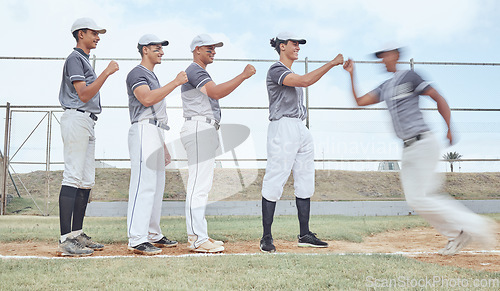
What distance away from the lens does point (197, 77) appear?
3959 millimetres

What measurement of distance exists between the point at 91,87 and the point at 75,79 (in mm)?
236

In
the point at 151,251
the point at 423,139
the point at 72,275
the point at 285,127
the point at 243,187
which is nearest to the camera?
the point at 72,275

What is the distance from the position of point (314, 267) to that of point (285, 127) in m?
1.50

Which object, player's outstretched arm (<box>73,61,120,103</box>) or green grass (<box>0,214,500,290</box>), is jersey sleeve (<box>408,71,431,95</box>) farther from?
player's outstretched arm (<box>73,61,120,103</box>)

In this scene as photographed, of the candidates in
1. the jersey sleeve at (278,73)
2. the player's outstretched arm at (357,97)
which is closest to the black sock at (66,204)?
the jersey sleeve at (278,73)

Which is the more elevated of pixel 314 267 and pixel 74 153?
pixel 74 153

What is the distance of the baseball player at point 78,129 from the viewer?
388cm

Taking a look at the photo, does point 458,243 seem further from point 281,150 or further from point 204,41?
point 204,41

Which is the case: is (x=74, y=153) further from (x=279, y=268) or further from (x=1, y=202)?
(x=1, y=202)

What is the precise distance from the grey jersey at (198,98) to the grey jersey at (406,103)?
1.62 metres

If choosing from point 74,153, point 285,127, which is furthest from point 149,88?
point 285,127

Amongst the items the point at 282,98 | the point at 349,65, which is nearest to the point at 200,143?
the point at 282,98

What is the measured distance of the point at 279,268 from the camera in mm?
3053

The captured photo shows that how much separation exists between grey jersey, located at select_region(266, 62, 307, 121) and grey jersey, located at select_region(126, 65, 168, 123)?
1.10 metres
